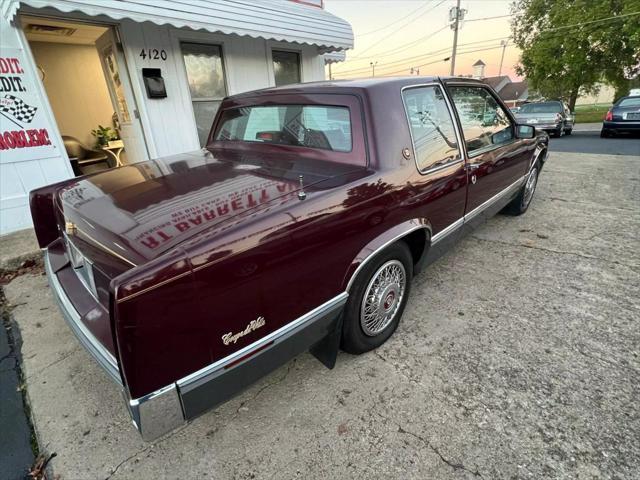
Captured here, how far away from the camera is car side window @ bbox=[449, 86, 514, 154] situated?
2857mm

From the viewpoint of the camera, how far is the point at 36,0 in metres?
3.40

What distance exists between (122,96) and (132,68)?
0.67 m

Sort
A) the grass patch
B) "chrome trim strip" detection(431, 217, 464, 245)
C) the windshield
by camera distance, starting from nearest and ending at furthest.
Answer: "chrome trim strip" detection(431, 217, 464, 245) < the windshield < the grass patch

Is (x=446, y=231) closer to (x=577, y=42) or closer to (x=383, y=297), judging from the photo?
(x=383, y=297)


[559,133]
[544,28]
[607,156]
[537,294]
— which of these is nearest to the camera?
[537,294]

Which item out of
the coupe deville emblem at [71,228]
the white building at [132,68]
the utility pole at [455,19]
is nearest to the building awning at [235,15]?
the white building at [132,68]

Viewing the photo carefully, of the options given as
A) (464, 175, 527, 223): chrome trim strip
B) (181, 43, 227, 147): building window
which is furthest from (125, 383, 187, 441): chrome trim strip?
(181, 43, 227, 147): building window

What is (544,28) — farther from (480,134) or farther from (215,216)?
(215,216)

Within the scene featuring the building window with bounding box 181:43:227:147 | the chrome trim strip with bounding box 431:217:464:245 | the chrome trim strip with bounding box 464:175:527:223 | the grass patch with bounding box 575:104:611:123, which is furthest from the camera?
the grass patch with bounding box 575:104:611:123

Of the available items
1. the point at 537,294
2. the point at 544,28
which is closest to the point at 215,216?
the point at 537,294

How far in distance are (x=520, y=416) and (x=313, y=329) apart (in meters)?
1.23

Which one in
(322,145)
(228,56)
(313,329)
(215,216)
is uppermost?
(228,56)

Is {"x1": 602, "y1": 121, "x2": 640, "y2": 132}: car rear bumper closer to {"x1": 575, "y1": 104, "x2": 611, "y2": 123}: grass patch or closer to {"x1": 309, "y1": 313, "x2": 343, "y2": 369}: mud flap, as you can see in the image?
{"x1": 575, "y1": 104, "x2": 611, "y2": 123}: grass patch

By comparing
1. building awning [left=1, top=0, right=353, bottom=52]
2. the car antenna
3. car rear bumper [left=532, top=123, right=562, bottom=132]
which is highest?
building awning [left=1, top=0, right=353, bottom=52]
